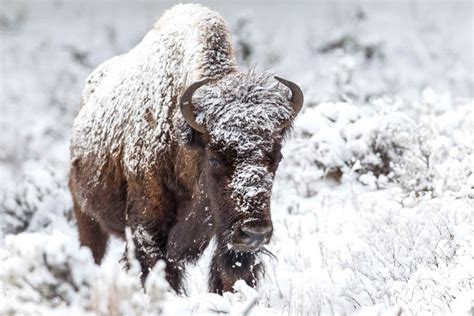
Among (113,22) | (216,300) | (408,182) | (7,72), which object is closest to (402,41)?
(113,22)

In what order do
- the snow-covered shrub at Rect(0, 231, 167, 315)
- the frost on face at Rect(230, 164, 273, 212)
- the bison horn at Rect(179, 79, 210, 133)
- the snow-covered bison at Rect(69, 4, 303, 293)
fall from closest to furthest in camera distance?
the snow-covered shrub at Rect(0, 231, 167, 315) < the frost on face at Rect(230, 164, 273, 212) < the snow-covered bison at Rect(69, 4, 303, 293) < the bison horn at Rect(179, 79, 210, 133)

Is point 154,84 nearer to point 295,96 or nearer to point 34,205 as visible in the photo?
point 295,96

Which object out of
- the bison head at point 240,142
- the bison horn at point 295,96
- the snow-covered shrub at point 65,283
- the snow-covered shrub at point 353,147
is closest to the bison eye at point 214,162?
the bison head at point 240,142

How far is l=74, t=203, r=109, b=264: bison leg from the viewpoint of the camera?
21.2 ft

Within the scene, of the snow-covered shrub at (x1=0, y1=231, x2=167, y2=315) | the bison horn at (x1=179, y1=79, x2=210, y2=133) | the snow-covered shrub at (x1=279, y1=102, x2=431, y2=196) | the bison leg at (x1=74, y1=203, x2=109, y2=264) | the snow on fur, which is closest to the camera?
the snow-covered shrub at (x1=0, y1=231, x2=167, y2=315)

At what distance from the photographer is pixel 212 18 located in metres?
5.58

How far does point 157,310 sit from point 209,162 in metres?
1.99

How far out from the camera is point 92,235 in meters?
6.49

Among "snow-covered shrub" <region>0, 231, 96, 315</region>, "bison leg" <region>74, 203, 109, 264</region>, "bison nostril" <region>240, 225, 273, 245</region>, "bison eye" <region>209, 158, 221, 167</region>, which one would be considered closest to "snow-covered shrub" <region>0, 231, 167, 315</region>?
"snow-covered shrub" <region>0, 231, 96, 315</region>

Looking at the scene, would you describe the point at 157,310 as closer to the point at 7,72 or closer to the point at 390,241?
the point at 390,241

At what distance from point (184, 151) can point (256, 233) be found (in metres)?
1.12

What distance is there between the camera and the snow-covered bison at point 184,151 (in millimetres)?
4410

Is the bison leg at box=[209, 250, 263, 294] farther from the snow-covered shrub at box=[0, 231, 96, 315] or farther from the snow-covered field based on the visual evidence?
the snow-covered shrub at box=[0, 231, 96, 315]

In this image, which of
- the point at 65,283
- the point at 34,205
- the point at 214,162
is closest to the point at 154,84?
the point at 214,162
